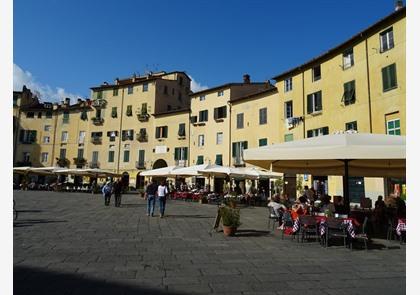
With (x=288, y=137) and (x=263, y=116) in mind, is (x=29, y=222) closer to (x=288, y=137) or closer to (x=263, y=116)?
(x=288, y=137)

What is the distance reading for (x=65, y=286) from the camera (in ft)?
14.9

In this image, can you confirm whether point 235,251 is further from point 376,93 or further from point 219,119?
point 219,119

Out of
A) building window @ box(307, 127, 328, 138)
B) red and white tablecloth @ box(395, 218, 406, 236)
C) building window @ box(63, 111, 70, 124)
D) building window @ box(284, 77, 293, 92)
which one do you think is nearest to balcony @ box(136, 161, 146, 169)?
building window @ box(63, 111, 70, 124)

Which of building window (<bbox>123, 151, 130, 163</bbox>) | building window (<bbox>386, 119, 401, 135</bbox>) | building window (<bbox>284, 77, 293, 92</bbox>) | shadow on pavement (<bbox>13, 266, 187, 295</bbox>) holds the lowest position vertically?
shadow on pavement (<bbox>13, 266, 187, 295</bbox>)

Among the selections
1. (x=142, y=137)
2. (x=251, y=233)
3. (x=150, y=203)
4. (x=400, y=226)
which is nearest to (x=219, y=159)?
(x=142, y=137)

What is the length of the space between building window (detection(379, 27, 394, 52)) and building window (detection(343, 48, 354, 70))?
2646 mm

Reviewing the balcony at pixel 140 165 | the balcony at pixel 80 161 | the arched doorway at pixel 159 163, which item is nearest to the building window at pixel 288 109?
the arched doorway at pixel 159 163

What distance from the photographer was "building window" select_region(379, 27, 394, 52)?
1914cm

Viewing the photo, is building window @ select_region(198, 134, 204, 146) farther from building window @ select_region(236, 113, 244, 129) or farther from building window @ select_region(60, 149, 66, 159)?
building window @ select_region(60, 149, 66, 159)

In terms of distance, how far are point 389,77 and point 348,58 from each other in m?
4.52

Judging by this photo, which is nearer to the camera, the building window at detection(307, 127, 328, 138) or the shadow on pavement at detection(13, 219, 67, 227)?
the shadow on pavement at detection(13, 219, 67, 227)

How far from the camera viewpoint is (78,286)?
14.9 feet
